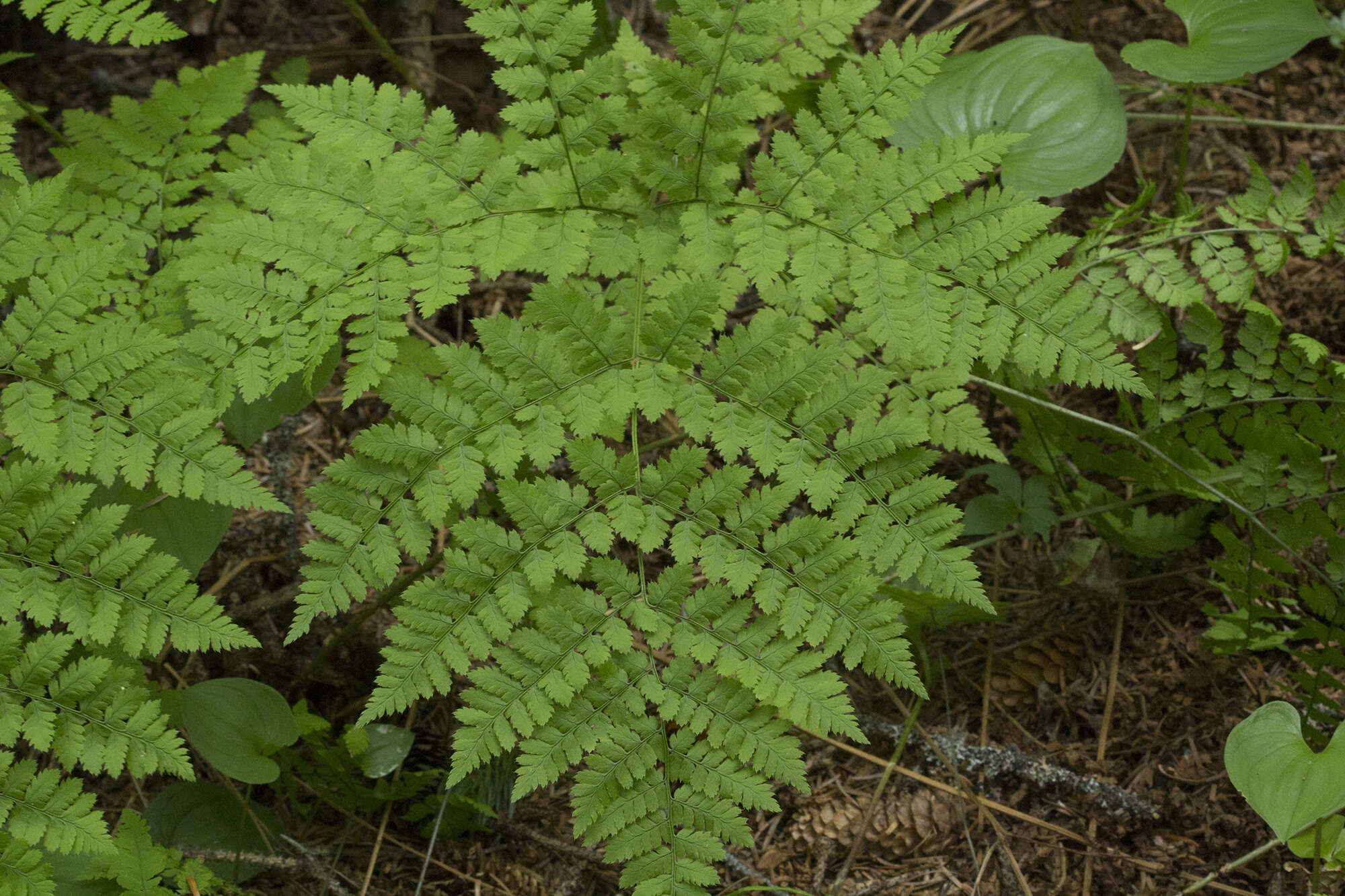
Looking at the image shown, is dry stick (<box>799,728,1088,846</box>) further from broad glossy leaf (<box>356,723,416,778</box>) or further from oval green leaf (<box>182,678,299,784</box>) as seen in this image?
oval green leaf (<box>182,678,299,784</box>)

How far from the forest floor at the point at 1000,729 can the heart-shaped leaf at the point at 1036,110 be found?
0.60 meters

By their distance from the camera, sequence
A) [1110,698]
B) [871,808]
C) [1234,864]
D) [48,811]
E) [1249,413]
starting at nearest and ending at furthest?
1. [48,811]
2. [1234,864]
3. [1249,413]
4. [871,808]
5. [1110,698]

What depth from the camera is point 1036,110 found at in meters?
3.18

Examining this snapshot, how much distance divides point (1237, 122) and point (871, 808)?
2.90 meters

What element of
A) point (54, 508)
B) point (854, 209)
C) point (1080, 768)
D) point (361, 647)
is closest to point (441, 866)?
point (361, 647)

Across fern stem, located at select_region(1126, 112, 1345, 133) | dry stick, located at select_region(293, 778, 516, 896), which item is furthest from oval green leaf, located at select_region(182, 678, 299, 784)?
fern stem, located at select_region(1126, 112, 1345, 133)

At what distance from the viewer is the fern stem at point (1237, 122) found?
3539 mm

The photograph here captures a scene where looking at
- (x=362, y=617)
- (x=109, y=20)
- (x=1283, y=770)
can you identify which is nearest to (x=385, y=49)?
(x=109, y=20)

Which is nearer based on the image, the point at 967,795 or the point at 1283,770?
the point at 1283,770

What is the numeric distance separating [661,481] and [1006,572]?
5.64 feet

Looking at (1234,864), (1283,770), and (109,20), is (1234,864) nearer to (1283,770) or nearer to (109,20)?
(1283,770)

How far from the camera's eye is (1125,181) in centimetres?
386

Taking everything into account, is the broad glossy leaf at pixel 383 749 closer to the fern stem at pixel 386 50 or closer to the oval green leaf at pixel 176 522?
the oval green leaf at pixel 176 522

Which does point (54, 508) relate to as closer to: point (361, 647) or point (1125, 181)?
point (361, 647)
